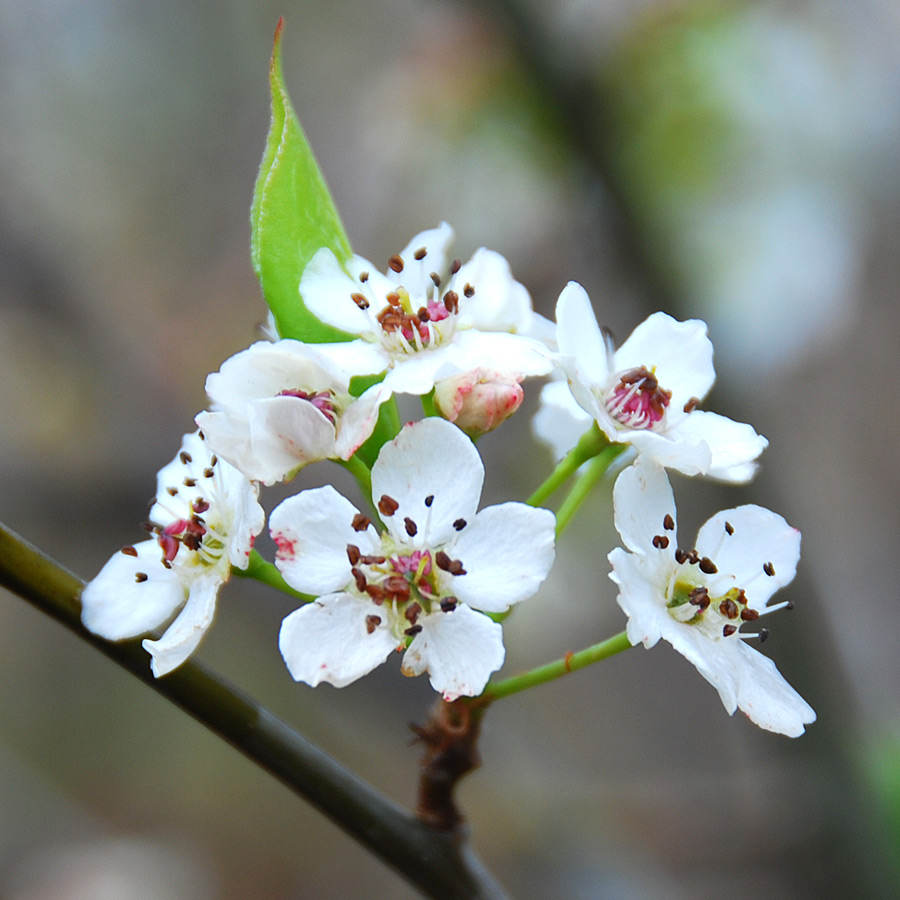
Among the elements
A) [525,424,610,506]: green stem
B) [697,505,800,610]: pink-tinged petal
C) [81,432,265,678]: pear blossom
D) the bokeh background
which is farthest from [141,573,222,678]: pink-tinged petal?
the bokeh background

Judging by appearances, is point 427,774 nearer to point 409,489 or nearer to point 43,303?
point 409,489

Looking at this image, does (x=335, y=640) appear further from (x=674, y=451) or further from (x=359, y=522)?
(x=674, y=451)

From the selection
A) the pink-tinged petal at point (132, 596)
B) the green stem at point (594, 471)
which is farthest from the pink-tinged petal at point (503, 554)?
the pink-tinged petal at point (132, 596)

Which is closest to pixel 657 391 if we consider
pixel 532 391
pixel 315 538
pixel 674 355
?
pixel 674 355

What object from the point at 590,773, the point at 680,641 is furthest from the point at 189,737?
the point at 680,641

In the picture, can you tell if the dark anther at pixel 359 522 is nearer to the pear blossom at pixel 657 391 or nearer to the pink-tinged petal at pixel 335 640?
the pink-tinged petal at pixel 335 640

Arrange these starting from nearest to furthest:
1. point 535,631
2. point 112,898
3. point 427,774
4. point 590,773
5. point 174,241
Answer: point 427,774 < point 535,631 < point 112,898 < point 590,773 < point 174,241

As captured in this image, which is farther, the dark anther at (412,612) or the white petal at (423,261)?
the white petal at (423,261)
